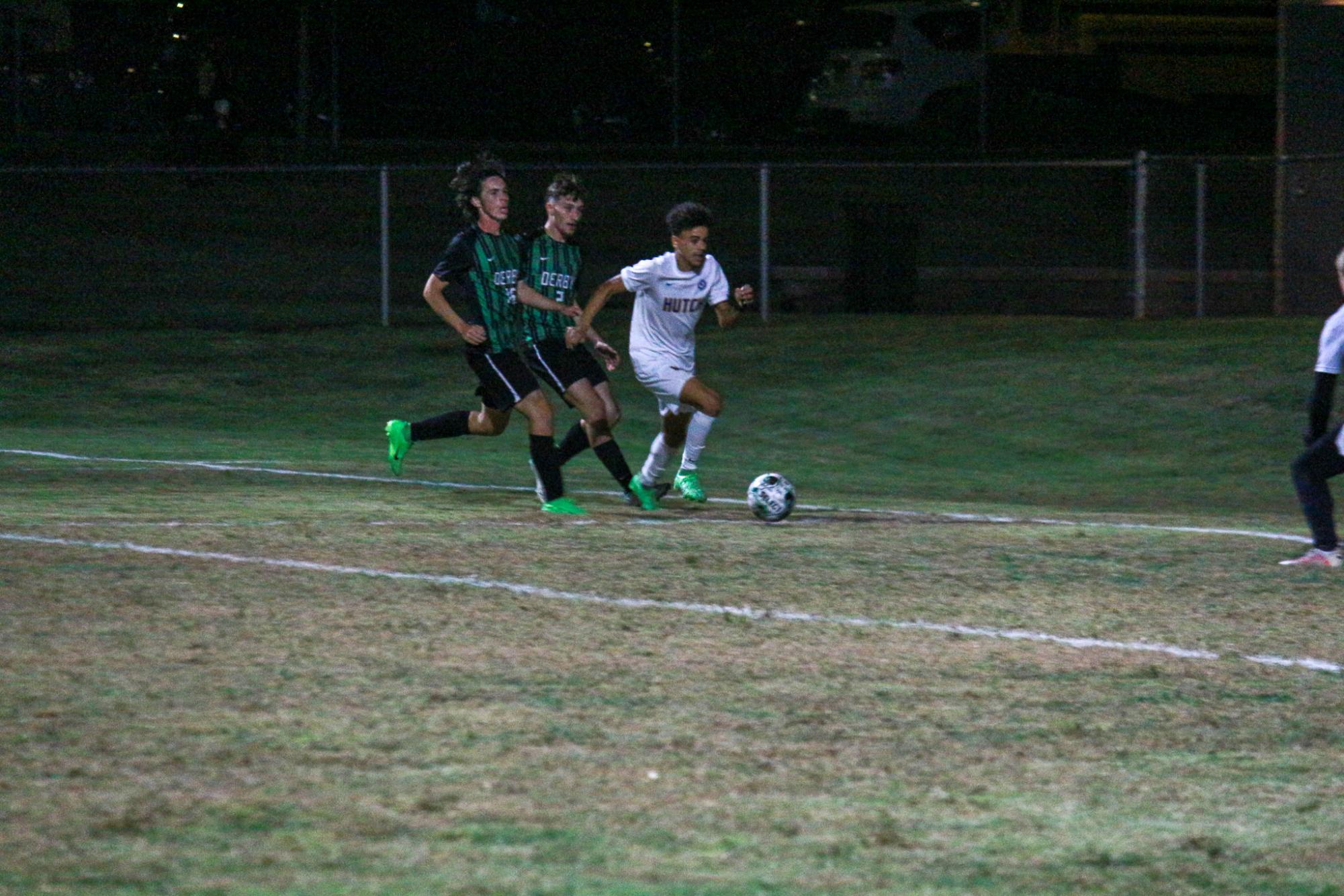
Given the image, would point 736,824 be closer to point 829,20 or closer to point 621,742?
point 621,742

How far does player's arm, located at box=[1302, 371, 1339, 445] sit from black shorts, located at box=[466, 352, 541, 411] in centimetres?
404

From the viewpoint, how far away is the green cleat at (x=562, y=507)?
35.8 feet

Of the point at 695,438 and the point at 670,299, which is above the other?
the point at 670,299

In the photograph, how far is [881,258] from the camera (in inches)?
927

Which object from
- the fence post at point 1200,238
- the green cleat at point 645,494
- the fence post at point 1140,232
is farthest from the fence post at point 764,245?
the green cleat at point 645,494

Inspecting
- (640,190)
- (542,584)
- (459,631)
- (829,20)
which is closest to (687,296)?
(542,584)

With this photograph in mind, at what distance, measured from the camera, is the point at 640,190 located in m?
30.8

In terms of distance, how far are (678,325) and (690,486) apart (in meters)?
0.93

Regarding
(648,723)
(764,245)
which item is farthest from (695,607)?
(764,245)

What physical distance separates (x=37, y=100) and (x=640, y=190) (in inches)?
376

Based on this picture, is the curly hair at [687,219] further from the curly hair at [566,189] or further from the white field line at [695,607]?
the white field line at [695,607]

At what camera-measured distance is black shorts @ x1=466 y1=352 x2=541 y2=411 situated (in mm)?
11062

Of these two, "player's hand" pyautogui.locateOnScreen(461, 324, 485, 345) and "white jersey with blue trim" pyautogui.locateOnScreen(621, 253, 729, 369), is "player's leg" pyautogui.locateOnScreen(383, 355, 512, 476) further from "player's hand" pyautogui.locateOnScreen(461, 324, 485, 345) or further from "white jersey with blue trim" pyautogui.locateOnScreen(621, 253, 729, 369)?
"white jersey with blue trim" pyautogui.locateOnScreen(621, 253, 729, 369)

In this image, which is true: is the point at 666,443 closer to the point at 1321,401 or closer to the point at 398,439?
the point at 398,439
